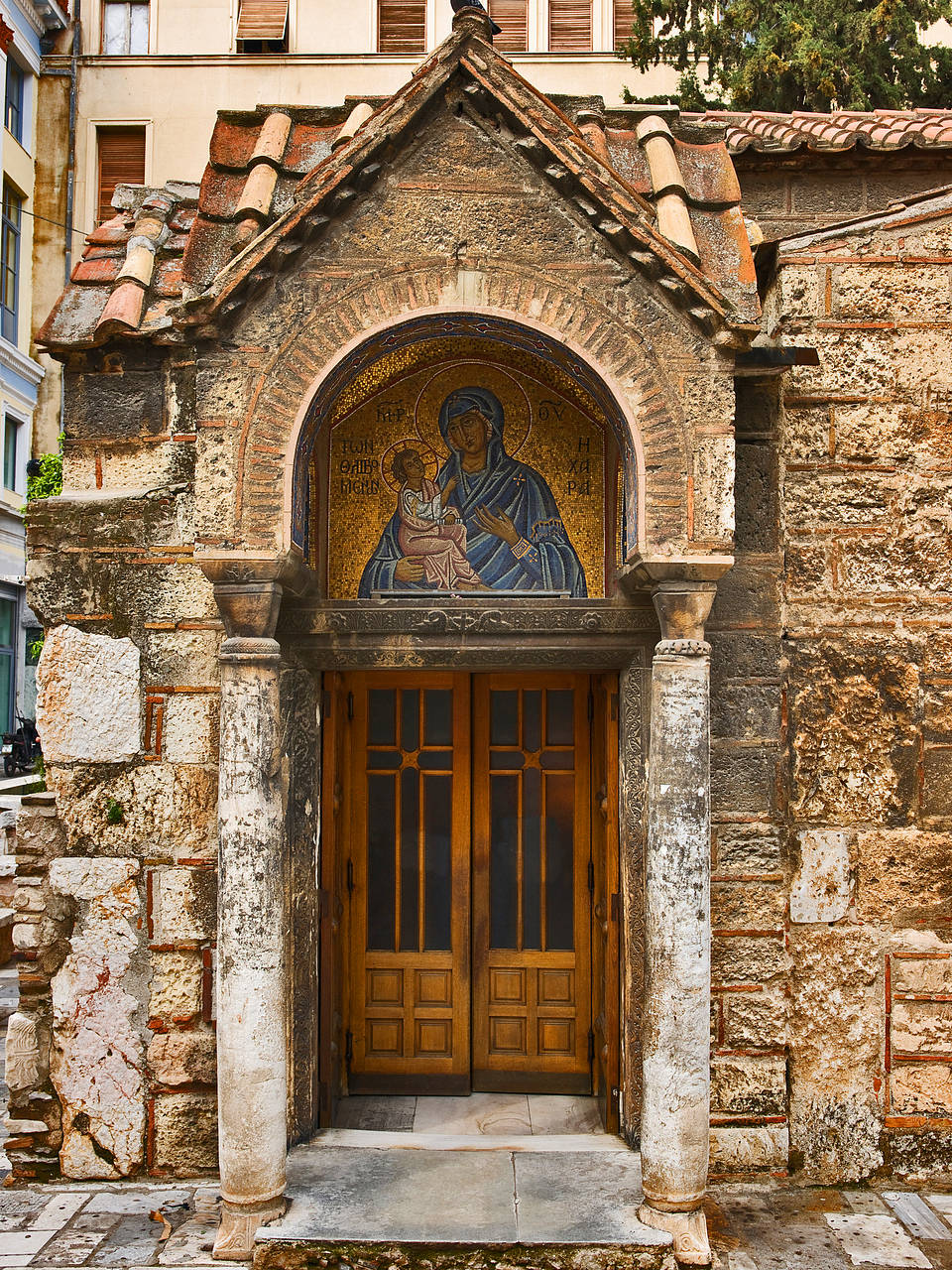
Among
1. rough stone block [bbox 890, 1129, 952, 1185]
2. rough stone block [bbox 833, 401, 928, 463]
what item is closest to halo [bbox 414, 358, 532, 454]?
rough stone block [bbox 833, 401, 928, 463]

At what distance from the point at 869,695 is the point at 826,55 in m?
6.52

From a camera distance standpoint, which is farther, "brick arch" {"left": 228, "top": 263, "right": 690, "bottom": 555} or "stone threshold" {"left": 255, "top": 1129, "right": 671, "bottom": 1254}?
"brick arch" {"left": 228, "top": 263, "right": 690, "bottom": 555}

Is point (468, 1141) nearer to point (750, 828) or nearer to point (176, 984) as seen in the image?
point (176, 984)

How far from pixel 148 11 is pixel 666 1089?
700 inches

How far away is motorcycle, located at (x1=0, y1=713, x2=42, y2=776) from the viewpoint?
15.2 m

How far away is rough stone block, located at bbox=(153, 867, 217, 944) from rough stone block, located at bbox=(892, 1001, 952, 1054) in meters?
3.20

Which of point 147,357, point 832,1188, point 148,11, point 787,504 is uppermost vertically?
point 148,11

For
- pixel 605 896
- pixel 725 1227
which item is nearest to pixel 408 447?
pixel 605 896

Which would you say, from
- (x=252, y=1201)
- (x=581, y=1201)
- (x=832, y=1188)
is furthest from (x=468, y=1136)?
(x=832, y=1188)

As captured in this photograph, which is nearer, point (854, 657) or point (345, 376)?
point (345, 376)

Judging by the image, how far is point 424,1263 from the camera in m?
3.92

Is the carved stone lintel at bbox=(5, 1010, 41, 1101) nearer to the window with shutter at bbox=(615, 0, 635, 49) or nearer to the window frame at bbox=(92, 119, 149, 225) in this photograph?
the window frame at bbox=(92, 119, 149, 225)

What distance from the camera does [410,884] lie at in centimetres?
537

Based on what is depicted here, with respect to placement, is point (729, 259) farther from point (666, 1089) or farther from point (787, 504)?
point (666, 1089)
